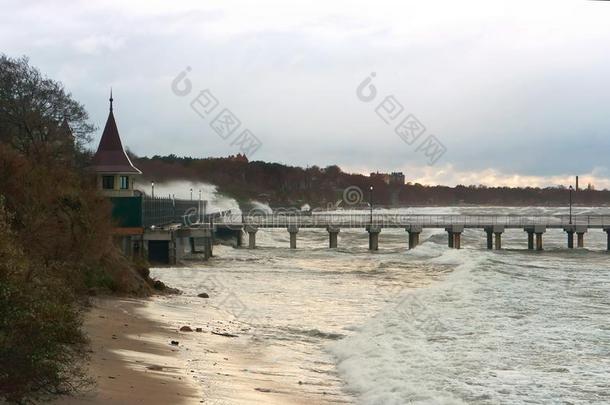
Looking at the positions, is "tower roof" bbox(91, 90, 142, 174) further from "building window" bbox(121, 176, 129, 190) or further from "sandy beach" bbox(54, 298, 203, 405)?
"sandy beach" bbox(54, 298, 203, 405)

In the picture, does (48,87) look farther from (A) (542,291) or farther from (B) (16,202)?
(A) (542,291)

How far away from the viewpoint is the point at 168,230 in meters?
42.0

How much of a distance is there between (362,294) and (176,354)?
44.8 ft

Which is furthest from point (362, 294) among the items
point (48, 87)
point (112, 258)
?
point (48, 87)

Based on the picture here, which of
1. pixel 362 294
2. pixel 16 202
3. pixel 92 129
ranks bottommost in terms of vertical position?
pixel 362 294

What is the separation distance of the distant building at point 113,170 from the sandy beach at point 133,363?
22906 mm

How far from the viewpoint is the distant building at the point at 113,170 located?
40.0 metres

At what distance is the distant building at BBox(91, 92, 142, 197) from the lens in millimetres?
39969

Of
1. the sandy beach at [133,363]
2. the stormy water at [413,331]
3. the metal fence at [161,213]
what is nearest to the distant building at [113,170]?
the metal fence at [161,213]

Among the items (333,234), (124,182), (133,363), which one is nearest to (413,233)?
(333,234)

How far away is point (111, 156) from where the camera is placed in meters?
41.2

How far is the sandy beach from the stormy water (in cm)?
46

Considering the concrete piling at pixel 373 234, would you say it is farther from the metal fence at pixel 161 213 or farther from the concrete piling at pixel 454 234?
the metal fence at pixel 161 213

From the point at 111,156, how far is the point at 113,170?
147cm
